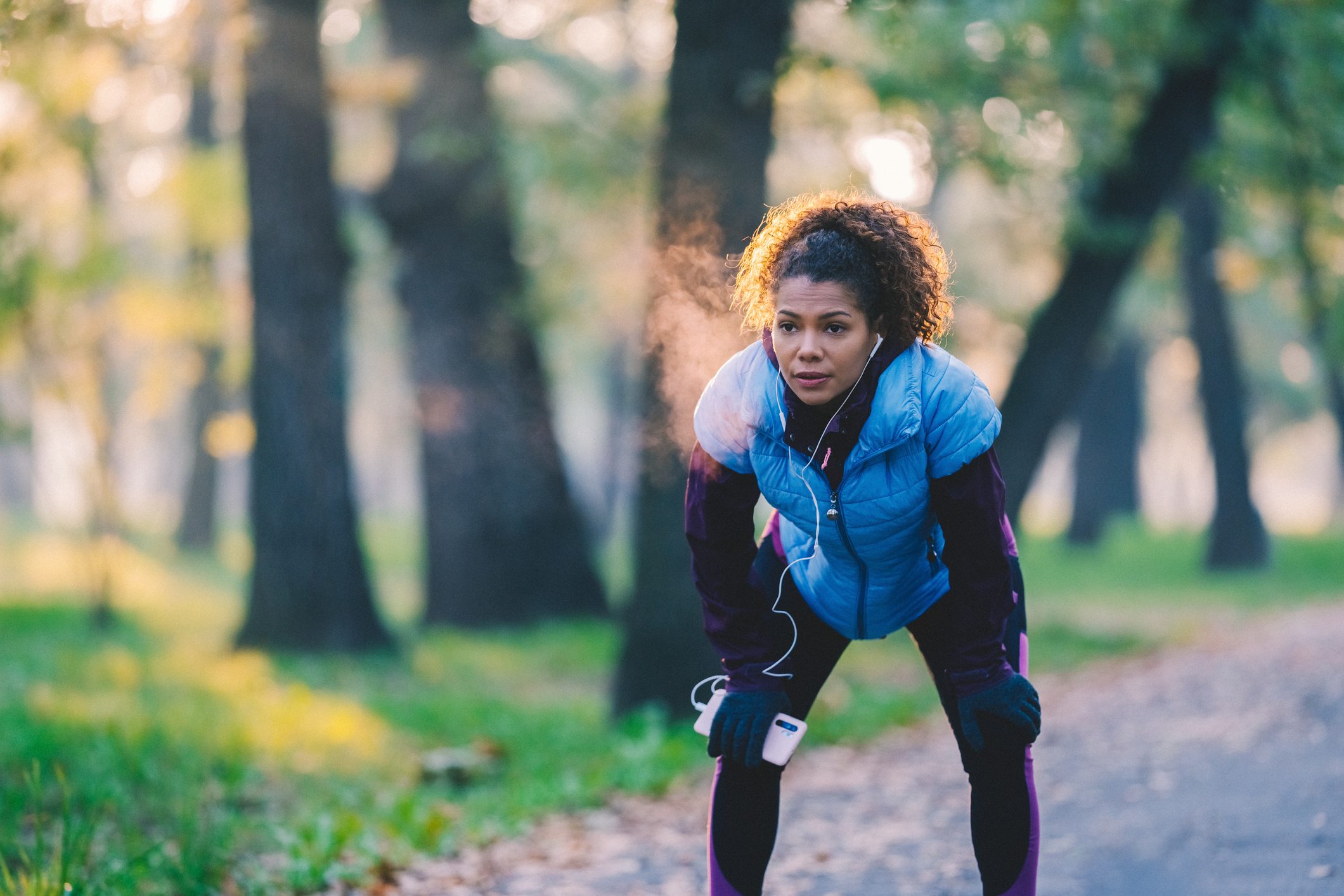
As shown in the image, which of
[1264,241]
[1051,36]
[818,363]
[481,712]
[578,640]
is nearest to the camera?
[818,363]

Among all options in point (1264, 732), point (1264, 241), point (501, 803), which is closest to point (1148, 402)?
point (1264, 241)

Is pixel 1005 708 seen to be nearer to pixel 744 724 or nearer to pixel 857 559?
pixel 857 559

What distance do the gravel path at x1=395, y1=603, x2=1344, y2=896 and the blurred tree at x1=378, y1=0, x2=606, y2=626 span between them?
4.89m

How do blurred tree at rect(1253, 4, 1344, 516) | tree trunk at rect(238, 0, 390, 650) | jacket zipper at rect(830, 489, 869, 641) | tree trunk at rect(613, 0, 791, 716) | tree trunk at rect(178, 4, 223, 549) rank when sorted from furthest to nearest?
tree trunk at rect(178, 4, 223, 549), tree trunk at rect(238, 0, 390, 650), blurred tree at rect(1253, 4, 1344, 516), tree trunk at rect(613, 0, 791, 716), jacket zipper at rect(830, 489, 869, 641)

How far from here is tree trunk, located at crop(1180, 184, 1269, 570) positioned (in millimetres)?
16500

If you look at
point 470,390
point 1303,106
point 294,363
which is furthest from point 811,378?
point 470,390

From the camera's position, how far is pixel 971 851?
4648mm

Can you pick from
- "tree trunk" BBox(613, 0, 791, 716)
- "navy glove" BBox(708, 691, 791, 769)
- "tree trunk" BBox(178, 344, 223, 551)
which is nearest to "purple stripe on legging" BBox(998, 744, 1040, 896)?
"navy glove" BBox(708, 691, 791, 769)

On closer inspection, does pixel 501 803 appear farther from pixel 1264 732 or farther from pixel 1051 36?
pixel 1051 36

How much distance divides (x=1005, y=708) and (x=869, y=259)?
1.03m

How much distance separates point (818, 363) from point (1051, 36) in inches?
308

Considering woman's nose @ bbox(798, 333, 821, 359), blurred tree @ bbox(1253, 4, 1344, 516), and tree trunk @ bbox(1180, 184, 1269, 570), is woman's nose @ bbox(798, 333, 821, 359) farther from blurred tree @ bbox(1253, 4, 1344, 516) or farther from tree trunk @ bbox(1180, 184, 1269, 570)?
tree trunk @ bbox(1180, 184, 1269, 570)

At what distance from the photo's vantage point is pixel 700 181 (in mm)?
6641

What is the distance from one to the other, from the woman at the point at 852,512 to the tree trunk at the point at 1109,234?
675cm
